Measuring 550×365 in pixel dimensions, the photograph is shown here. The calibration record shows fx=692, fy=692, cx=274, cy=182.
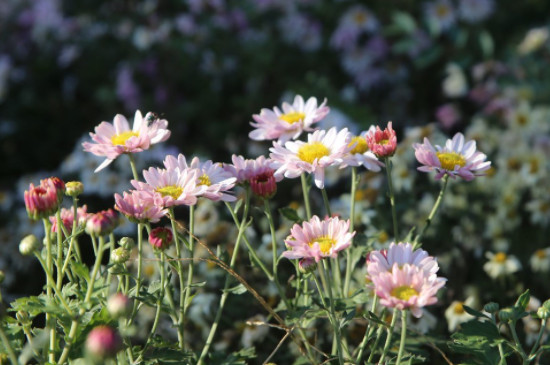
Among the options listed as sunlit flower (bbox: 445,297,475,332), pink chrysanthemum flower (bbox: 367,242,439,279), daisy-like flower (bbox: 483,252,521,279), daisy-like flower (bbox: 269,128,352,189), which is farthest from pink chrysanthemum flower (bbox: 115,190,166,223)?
daisy-like flower (bbox: 483,252,521,279)

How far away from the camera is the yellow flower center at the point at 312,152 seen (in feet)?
4.10

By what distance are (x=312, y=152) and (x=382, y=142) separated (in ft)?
0.42

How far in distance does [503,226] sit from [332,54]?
5.69 ft

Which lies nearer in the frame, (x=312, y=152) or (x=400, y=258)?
(x=400, y=258)

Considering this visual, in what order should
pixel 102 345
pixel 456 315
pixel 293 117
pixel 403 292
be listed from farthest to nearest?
pixel 456 315 → pixel 293 117 → pixel 403 292 → pixel 102 345

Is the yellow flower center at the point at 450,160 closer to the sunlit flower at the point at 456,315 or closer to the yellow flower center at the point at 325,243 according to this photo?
the yellow flower center at the point at 325,243

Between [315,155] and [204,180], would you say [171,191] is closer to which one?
[204,180]

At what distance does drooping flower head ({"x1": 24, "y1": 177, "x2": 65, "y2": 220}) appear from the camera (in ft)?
3.48

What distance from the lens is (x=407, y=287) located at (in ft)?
3.37

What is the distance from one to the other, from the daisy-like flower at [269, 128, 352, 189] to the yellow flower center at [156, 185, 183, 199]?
18 cm

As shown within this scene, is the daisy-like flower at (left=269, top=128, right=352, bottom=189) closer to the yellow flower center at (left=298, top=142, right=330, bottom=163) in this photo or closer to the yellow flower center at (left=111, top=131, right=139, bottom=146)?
the yellow flower center at (left=298, top=142, right=330, bottom=163)

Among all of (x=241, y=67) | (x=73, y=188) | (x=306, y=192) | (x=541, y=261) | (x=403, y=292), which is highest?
(x=241, y=67)

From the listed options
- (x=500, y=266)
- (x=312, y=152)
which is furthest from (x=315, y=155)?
(x=500, y=266)

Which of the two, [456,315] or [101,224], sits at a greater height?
[101,224]
